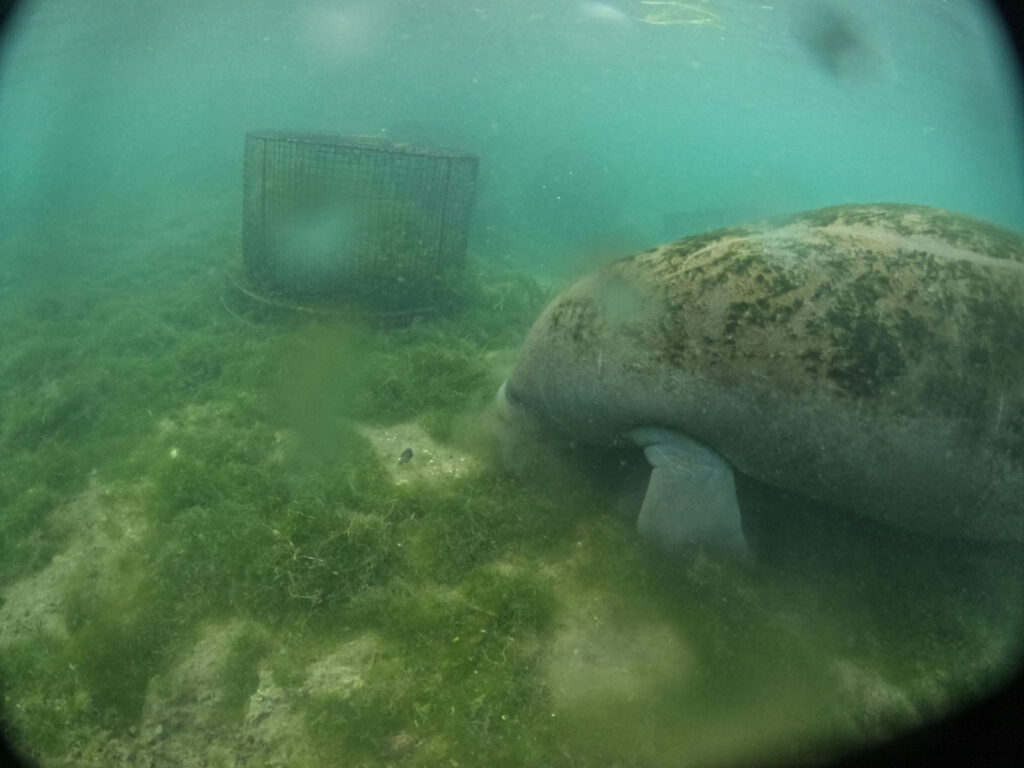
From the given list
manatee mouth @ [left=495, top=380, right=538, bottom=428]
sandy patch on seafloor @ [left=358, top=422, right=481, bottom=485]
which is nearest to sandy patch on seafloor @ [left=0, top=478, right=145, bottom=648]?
sandy patch on seafloor @ [left=358, top=422, right=481, bottom=485]

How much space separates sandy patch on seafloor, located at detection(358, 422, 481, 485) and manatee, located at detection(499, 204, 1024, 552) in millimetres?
1498

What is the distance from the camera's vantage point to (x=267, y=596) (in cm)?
374

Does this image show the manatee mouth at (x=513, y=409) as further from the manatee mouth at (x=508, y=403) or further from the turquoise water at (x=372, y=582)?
the turquoise water at (x=372, y=582)

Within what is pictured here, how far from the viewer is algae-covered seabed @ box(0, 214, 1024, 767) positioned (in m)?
2.99

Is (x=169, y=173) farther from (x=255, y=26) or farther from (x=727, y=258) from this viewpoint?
(x=727, y=258)

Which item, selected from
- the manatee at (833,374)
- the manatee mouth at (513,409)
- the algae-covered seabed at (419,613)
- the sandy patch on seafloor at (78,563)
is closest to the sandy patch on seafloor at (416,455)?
the algae-covered seabed at (419,613)

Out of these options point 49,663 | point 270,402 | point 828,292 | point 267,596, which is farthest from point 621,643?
point 270,402

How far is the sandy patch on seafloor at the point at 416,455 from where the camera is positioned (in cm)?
502

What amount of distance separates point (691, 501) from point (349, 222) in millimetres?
7253

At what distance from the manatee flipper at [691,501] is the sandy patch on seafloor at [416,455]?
1.76 metres

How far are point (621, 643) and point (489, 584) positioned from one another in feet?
2.93

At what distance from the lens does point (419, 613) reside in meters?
3.57

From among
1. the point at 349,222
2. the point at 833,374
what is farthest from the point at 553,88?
the point at 833,374

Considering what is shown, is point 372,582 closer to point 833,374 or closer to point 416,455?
point 416,455
